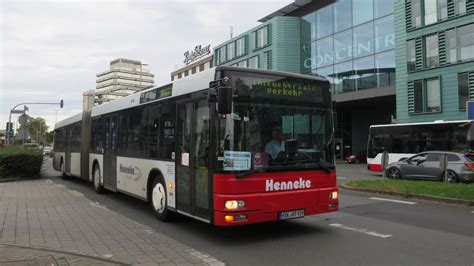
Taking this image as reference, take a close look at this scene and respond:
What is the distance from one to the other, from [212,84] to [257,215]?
2.23m

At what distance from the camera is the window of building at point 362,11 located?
1479 inches

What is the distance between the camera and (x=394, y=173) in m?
20.1

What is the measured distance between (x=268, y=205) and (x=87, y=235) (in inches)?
127

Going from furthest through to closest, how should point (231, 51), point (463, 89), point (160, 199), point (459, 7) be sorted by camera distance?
point (231, 51) < point (459, 7) < point (463, 89) < point (160, 199)

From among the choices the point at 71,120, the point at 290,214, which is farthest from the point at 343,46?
the point at 290,214

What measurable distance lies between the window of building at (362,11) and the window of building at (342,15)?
1.97 feet

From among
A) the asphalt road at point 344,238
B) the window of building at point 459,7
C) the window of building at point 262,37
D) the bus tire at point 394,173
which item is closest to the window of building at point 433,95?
the window of building at point 459,7

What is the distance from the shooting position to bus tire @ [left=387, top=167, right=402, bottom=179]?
19906 mm

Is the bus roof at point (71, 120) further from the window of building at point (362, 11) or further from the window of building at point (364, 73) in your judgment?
the window of building at point (362, 11)

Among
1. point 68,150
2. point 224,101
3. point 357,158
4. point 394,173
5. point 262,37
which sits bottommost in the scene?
point 394,173

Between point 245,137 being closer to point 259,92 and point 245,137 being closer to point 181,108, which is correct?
point 259,92

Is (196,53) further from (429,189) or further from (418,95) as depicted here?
(429,189)

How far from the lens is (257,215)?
6926 mm

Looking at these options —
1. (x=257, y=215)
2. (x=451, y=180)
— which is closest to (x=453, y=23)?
(x=451, y=180)
